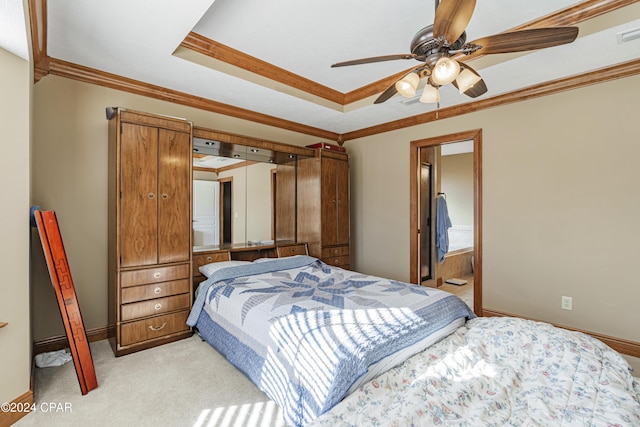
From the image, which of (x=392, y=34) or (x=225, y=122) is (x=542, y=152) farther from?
(x=225, y=122)

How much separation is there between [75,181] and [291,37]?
231 cm

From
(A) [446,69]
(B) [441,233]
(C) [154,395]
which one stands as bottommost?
(C) [154,395]

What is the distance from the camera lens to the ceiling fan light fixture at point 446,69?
1.72m

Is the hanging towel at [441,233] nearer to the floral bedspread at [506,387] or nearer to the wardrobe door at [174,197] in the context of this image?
the floral bedspread at [506,387]

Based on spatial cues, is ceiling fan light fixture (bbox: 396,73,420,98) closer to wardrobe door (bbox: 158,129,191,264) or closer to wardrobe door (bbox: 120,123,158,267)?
wardrobe door (bbox: 158,129,191,264)

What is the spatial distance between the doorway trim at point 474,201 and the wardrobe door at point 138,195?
3060mm

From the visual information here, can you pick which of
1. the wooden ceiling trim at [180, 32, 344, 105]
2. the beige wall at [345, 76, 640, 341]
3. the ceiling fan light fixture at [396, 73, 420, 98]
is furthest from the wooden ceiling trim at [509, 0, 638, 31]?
the wooden ceiling trim at [180, 32, 344, 105]

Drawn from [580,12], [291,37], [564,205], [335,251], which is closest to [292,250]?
[335,251]

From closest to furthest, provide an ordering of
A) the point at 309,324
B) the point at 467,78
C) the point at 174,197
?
1. the point at 309,324
2. the point at 467,78
3. the point at 174,197

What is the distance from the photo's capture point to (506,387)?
1380mm

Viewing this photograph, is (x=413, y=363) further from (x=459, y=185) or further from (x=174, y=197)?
(x=459, y=185)

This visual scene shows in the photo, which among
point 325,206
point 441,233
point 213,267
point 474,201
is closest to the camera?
point 213,267

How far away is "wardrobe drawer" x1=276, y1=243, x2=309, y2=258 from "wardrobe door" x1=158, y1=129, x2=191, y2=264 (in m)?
1.17

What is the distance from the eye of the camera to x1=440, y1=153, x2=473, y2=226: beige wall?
270 inches
